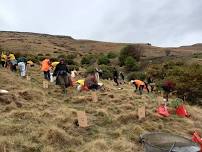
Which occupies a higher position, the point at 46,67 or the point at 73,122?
the point at 46,67

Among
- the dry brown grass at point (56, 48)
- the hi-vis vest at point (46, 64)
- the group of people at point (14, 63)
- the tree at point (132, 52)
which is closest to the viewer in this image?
the hi-vis vest at point (46, 64)

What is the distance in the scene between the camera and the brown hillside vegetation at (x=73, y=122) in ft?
41.3

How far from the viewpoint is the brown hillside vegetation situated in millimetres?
12586

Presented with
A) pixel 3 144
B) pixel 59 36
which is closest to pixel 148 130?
pixel 3 144

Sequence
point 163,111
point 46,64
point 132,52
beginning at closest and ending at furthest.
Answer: point 163,111 → point 46,64 → point 132,52

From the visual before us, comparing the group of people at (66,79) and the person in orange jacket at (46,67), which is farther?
the person in orange jacket at (46,67)

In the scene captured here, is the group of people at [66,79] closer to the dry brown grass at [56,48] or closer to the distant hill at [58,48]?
the dry brown grass at [56,48]

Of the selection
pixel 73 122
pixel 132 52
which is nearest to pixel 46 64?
pixel 73 122

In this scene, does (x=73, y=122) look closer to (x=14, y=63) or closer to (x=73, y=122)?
(x=73, y=122)

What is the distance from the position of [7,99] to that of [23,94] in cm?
161

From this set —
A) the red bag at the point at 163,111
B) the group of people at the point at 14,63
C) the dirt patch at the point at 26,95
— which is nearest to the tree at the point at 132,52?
the group of people at the point at 14,63

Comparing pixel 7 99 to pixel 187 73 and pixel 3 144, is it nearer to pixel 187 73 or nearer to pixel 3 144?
pixel 3 144

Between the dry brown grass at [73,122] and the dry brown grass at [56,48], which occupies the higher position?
the dry brown grass at [56,48]

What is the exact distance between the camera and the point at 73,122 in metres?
14.8
